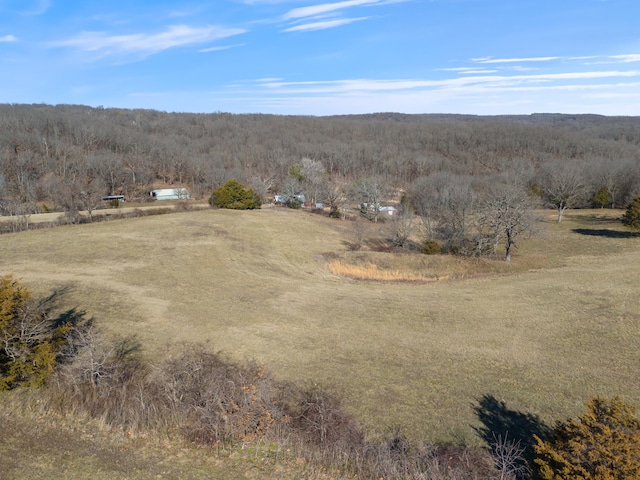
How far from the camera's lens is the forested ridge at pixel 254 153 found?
80.8 metres

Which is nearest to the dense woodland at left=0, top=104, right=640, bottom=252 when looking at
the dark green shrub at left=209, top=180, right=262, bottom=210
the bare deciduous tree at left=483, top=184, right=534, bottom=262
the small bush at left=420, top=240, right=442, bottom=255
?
the bare deciduous tree at left=483, top=184, right=534, bottom=262

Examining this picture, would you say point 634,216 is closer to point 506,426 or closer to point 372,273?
point 372,273

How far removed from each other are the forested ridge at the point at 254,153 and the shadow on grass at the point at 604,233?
24.5 metres

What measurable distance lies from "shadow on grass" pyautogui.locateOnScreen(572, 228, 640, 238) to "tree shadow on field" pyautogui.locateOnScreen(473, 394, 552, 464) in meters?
44.4

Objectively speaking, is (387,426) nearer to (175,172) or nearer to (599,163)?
(599,163)

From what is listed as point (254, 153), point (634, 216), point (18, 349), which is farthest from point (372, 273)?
point (254, 153)

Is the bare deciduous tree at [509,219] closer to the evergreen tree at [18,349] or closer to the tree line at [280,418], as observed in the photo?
the tree line at [280,418]

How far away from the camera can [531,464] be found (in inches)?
460

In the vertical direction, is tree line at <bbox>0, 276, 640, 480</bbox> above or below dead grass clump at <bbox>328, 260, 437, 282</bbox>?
above

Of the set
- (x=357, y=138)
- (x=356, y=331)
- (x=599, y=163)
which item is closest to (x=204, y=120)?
(x=357, y=138)

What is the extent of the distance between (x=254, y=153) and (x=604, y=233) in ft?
354

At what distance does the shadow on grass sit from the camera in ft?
155

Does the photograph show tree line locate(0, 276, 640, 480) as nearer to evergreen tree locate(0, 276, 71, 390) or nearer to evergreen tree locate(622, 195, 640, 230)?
evergreen tree locate(0, 276, 71, 390)

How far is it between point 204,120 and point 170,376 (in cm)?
18048
